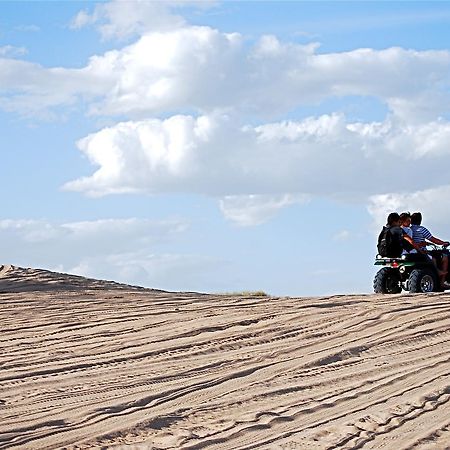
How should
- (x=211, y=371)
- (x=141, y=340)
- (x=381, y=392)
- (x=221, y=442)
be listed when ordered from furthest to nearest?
(x=141, y=340) → (x=211, y=371) → (x=381, y=392) → (x=221, y=442)

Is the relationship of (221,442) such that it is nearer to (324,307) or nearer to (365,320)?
(365,320)

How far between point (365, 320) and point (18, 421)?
5.45 metres

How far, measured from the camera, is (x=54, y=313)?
15055 mm

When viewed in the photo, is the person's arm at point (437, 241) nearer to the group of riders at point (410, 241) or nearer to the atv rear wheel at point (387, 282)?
the group of riders at point (410, 241)

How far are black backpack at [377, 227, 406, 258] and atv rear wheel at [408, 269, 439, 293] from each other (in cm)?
48

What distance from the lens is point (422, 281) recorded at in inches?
703

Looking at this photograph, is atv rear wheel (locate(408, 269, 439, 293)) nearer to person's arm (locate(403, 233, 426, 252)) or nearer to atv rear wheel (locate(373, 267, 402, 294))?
person's arm (locate(403, 233, 426, 252))

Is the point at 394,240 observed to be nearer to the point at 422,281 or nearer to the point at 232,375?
the point at 422,281

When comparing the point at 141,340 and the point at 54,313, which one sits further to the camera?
the point at 54,313

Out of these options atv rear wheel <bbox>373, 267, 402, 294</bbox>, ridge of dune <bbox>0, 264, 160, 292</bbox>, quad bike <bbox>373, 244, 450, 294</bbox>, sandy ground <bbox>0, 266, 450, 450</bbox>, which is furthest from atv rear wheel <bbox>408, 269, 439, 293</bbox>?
ridge of dune <bbox>0, 264, 160, 292</bbox>

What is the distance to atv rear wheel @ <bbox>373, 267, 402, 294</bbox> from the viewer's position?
60.5ft

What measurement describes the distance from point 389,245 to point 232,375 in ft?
28.0

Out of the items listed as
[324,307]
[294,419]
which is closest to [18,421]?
[294,419]

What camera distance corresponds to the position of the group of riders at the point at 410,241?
17984mm
